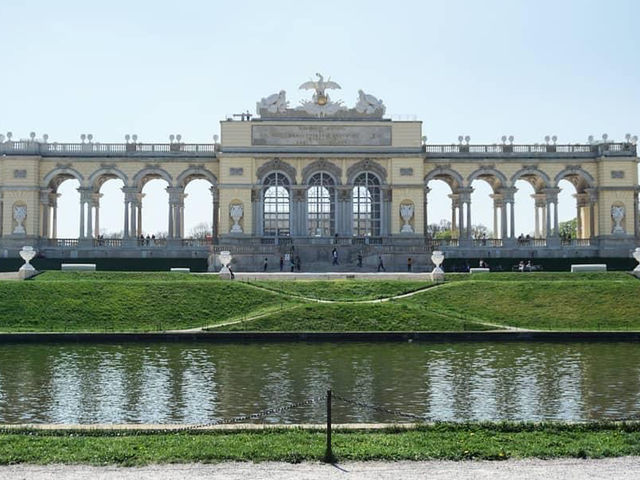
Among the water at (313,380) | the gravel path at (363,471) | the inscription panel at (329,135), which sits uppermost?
the inscription panel at (329,135)

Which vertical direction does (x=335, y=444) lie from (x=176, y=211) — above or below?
below

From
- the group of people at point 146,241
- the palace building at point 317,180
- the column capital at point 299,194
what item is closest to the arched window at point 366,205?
the palace building at point 317,180

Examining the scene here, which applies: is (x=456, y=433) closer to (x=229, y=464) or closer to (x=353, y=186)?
(x=229, y=464)

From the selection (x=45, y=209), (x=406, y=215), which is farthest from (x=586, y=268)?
(x=45, y=209)

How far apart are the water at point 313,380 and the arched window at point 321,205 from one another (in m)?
37.7

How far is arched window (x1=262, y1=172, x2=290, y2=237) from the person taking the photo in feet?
224

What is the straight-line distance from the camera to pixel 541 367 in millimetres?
24969

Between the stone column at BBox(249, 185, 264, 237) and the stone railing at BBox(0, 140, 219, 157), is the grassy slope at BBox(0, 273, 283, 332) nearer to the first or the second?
the stone column at BBox(249, 185, 264, 237)

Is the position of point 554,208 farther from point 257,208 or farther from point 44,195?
point 44,195

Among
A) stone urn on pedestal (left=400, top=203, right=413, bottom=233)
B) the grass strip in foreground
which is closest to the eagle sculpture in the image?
stone urn on pedestal (left=400, top=203, right=413, bottom=233)

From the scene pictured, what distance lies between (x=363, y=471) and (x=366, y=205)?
56.8 m

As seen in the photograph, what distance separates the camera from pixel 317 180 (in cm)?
6819

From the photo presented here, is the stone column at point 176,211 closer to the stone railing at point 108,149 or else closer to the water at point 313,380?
the stone railing at point 108,149

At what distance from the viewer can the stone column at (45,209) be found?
223ft
